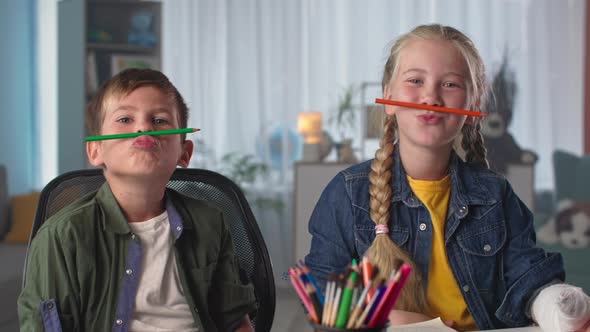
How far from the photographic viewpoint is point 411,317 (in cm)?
Answer: 113

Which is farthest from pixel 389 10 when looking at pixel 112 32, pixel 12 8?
pixel 12 8

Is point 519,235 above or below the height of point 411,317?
above

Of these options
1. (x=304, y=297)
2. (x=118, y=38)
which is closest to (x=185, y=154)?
(x=304, y=297)

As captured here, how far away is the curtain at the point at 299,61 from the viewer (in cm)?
505

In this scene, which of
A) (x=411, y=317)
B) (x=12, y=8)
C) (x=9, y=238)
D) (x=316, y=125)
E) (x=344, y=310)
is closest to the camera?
(x=344, y=310)

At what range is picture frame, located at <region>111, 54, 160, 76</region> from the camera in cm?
447

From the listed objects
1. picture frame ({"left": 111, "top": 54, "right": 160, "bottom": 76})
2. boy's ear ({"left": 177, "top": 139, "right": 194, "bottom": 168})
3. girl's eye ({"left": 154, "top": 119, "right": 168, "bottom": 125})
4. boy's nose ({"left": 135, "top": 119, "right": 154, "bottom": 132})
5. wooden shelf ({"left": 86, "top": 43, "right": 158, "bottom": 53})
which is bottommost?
boy's ear ({"left": 177, "top": 139, "right": 194, "bottom": 168})

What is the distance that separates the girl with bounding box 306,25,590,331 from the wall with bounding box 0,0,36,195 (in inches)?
162

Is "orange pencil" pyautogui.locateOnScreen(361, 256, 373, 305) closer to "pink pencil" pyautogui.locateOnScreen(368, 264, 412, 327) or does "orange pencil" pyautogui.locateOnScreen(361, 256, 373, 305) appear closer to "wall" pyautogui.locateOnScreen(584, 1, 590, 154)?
"pink pencil" pyautogui.locateOnScreen(368, 264, 412, 327)

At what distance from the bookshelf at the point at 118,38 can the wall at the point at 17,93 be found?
2.64ft

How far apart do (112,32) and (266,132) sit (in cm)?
126

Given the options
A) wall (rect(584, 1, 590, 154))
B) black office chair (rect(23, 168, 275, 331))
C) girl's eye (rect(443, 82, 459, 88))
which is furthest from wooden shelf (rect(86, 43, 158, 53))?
girl's eye (rect(443, 82, 459, 88))

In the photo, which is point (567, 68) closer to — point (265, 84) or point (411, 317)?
point (265, 84)

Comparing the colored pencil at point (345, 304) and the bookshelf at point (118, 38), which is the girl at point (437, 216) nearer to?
the colored pencil at point (345, 304)
